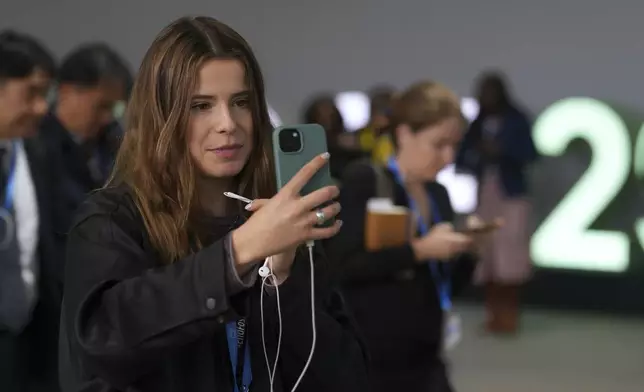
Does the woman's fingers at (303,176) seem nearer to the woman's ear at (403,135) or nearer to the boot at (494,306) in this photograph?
the woman's ear at (403,135)

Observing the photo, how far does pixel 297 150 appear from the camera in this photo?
1.27 m

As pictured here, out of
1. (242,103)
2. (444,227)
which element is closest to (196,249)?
(242,103)

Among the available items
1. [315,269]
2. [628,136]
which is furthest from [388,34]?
[315,269]

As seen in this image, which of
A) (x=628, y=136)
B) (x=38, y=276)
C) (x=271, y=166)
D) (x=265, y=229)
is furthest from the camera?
(x=628, y=136)

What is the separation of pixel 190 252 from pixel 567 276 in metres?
6.37

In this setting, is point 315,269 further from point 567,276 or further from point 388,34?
point 388,34

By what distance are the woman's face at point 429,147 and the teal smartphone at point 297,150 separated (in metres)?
1.56

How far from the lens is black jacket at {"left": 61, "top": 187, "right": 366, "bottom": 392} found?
1171 millimetres

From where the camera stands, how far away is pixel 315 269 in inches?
56.5

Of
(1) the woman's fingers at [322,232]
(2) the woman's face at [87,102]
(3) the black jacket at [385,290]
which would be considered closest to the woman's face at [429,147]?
(3) the black jacket at [385,290]

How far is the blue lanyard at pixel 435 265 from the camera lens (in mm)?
2756

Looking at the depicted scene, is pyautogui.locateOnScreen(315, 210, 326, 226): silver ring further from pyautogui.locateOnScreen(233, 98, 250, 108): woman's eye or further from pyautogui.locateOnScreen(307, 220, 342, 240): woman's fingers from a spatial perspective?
pyautogui.locateOnScreen(233, 98, 250, 108): woman's eye

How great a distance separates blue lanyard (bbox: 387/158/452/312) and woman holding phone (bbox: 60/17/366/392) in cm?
131

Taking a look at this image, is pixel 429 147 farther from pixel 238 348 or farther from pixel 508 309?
pixel 508 309
